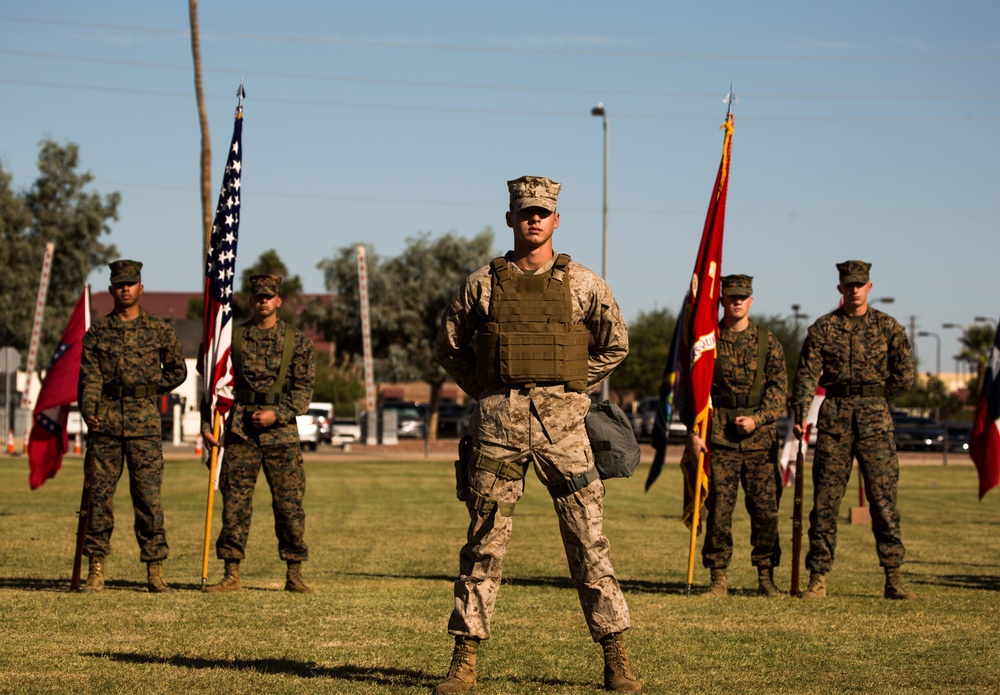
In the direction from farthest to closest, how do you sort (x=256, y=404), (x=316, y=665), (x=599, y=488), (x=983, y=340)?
(x=983, y=340) < (x=256, y=404) < (x=316, y=665) < (x=599, y=488)

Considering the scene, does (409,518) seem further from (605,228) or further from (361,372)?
(361,372)

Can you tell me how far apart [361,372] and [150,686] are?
291 ft

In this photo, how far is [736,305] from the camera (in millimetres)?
11180

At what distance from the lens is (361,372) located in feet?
313

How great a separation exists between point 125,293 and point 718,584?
5012mm

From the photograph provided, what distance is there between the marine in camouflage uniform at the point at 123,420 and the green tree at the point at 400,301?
5740 cm

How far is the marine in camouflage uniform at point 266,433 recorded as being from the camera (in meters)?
10.8

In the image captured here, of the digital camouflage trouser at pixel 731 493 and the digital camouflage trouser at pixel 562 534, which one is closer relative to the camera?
the digital camouflage trouser at pixel 562 534

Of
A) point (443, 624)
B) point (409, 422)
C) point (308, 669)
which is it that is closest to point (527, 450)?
point (308, 669)

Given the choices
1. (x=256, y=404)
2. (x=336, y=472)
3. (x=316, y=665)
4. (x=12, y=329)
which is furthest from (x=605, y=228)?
(x=316, y=665)

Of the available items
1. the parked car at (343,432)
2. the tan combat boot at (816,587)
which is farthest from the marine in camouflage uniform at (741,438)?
the parked car at (343,432)

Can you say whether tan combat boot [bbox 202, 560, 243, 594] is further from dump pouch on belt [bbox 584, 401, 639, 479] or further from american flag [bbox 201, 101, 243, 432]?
dump pouch on belt [bbox 584, 401, 639, 479]

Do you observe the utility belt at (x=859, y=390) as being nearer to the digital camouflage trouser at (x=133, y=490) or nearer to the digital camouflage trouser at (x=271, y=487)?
the digital camouflage trouser at (x=271, y=487)

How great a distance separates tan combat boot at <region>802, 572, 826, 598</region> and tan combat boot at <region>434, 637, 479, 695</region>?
4.66m
